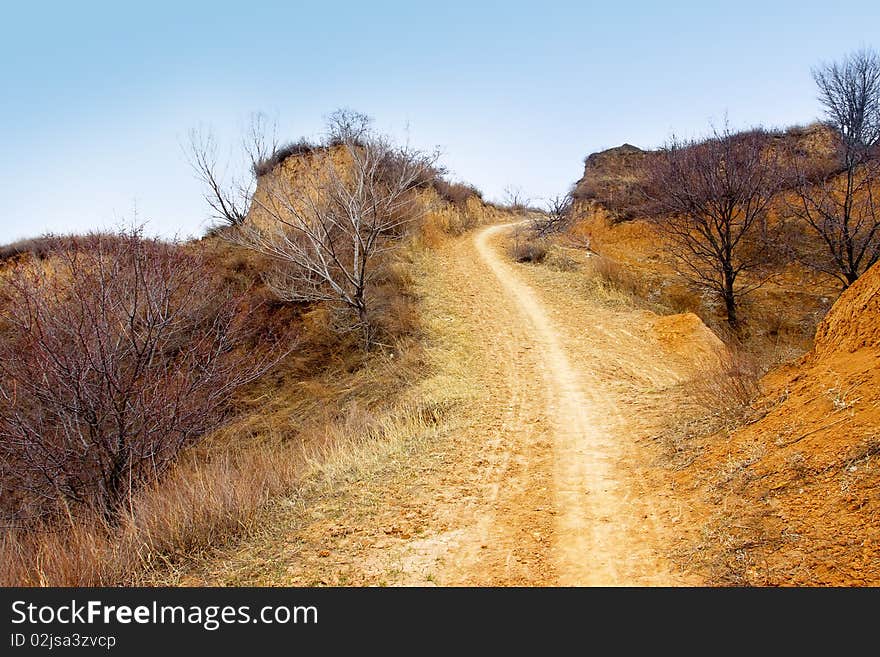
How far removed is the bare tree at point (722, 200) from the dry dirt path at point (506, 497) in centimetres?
605

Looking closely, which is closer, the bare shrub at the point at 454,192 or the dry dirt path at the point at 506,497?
the dry dirt path at the point at 506,497

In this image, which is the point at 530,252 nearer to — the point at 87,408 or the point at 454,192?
the point at 454,192

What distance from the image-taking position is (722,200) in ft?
50.5

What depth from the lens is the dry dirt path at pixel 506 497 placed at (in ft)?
12.3

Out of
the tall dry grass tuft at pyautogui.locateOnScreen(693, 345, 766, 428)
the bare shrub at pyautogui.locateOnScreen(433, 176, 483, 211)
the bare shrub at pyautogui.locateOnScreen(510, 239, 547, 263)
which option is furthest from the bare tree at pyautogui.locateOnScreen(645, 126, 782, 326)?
the bare shrub at pyautogui.locateOnScreen(433, 176, 483, 211)

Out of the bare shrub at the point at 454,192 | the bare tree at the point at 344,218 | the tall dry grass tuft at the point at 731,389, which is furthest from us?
the bare shrub at the point at 454,192

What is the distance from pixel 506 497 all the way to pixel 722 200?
1403cm

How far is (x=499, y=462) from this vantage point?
20.0 ft

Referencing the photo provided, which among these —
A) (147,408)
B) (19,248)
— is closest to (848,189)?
(147,408)

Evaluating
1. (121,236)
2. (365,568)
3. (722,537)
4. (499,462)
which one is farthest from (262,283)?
(722,537)

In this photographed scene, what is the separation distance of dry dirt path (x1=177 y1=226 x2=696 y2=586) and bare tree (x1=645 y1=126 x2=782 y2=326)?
6.05m

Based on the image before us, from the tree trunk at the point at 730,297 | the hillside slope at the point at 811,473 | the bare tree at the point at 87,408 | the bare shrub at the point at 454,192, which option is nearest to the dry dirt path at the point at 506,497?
the hillside slope at the point at 811,473

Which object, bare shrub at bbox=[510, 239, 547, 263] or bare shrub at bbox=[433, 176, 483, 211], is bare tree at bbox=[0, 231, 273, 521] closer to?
bare shrub at bbox=[510, 239, 547, 263]

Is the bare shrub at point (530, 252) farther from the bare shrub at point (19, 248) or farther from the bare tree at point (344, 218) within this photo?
the bare shrub at point (19, 248)
